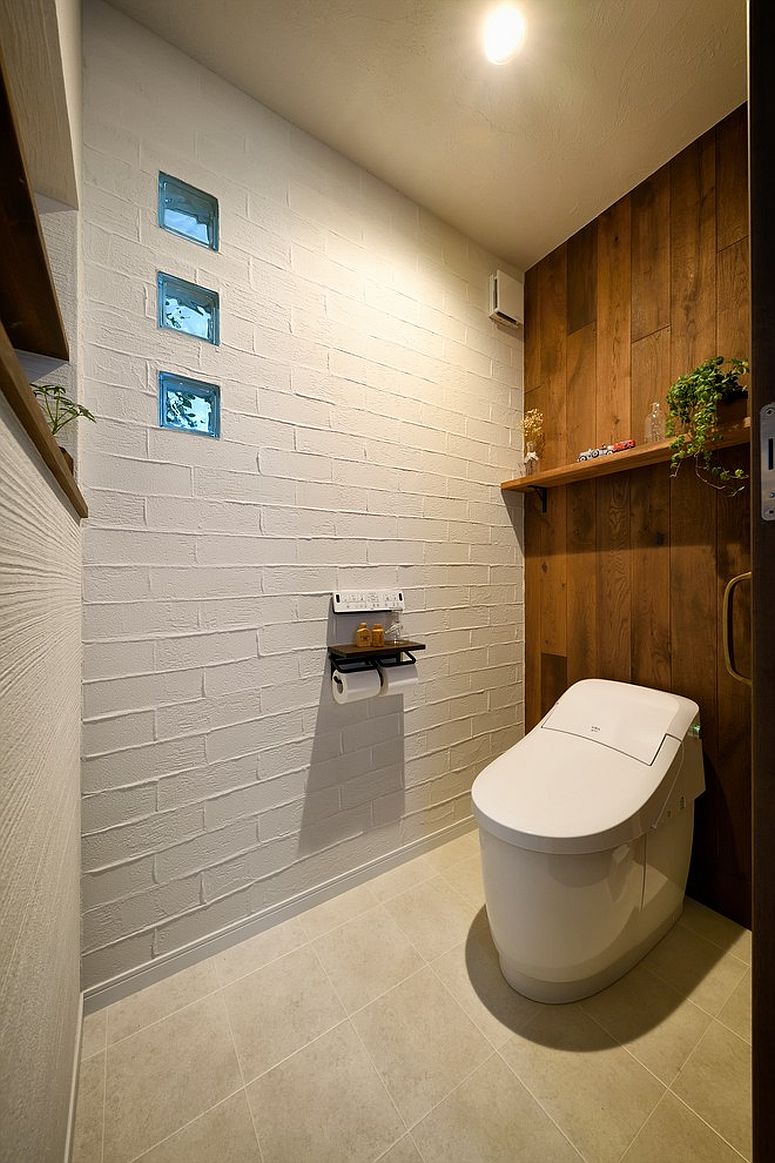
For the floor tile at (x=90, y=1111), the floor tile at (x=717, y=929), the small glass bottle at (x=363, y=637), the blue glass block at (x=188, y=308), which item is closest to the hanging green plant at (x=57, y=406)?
the blue glass block at (x=188, y=308)

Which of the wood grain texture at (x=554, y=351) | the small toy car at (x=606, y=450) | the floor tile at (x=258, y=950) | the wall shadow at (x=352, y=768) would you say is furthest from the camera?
the wood grain texture at (x=554, y=351)

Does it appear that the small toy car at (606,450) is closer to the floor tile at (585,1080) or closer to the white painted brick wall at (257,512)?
the white painted brick wall at (257,512)

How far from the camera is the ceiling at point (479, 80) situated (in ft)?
3.88

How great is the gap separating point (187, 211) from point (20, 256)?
1.11 metres

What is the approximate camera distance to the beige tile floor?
900 millimetres

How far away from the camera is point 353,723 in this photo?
1.62 meters

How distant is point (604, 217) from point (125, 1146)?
3.14 metres

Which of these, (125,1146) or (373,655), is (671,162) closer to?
(373,655)

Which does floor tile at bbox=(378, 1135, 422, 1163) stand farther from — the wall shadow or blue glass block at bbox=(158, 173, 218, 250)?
blue glass block at bbox=(158, 173, 218, 250)

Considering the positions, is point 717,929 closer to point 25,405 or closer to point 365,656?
point 365,656

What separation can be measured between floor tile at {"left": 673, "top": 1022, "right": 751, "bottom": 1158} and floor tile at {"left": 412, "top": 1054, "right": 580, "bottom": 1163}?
0.31 meters

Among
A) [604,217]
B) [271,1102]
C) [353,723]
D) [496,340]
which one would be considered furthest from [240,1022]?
[604,217]

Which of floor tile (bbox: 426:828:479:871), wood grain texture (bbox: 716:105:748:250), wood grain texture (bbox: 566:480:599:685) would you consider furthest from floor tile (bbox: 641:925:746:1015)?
wood grain texture (bbox: 716:105:748:250)

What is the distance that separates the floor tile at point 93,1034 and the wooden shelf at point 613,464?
2231 mm
